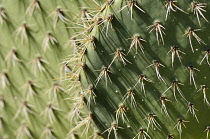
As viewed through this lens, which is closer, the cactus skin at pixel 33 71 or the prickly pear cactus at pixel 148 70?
the prickly pear cactus at pixel 148 70

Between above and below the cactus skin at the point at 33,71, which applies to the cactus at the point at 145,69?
below

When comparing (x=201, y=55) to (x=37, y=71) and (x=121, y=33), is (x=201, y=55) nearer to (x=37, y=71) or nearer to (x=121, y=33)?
(x=121, y=33)

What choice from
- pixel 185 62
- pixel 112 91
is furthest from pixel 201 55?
pixel 112 91

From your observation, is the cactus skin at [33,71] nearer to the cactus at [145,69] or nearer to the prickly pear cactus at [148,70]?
the cactus at [145,69]

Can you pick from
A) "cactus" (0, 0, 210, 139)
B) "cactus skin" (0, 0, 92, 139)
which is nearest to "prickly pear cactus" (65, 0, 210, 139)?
"cactus" (0, 0, 210, 139)

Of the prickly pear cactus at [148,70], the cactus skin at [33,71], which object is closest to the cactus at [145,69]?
the prickly pear cactus at [148,70]

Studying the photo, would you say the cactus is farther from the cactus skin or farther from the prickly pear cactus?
the cactus skin

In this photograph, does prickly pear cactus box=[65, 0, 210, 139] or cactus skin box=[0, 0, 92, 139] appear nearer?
prickly pear cactus box=[65, 0, 210, 139]

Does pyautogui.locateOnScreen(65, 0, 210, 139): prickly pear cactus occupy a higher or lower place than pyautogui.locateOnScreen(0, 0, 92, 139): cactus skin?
lower

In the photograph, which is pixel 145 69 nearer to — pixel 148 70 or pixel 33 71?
pixel 148 70
